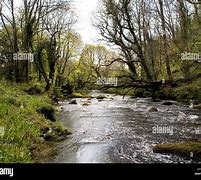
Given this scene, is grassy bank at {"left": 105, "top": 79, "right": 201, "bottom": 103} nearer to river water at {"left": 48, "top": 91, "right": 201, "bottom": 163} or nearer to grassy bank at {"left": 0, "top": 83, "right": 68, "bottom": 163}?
river water at {"left": 48, "top": 91, "right": 201, "bottom": 163}

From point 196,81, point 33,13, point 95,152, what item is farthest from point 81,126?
point 33,13

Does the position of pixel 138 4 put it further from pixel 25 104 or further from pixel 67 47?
pixel 25 104

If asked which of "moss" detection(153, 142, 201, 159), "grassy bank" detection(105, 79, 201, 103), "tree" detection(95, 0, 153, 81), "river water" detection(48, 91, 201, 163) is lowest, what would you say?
"river water" detection(48, 91, 201, 163)

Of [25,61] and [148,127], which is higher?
[25,61]

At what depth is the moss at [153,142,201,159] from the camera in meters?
4.35

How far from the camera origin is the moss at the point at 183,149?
14.3 ft

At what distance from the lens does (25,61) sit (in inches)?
757

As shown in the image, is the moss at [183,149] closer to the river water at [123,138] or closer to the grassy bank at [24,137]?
the river water at [123,138]

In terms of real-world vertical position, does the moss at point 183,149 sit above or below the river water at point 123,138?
above

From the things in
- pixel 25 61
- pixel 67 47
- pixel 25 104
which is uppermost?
pixel 67 47

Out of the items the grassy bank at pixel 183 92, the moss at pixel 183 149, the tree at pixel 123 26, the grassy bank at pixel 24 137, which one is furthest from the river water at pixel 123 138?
the tree at pixel 123 26

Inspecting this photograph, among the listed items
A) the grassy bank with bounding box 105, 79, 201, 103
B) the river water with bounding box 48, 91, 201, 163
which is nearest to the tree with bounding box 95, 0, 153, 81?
the grassy bank with bounding box 105, 79, 201, 103

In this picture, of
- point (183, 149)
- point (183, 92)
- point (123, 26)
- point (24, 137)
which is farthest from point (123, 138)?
point (123, 26)
